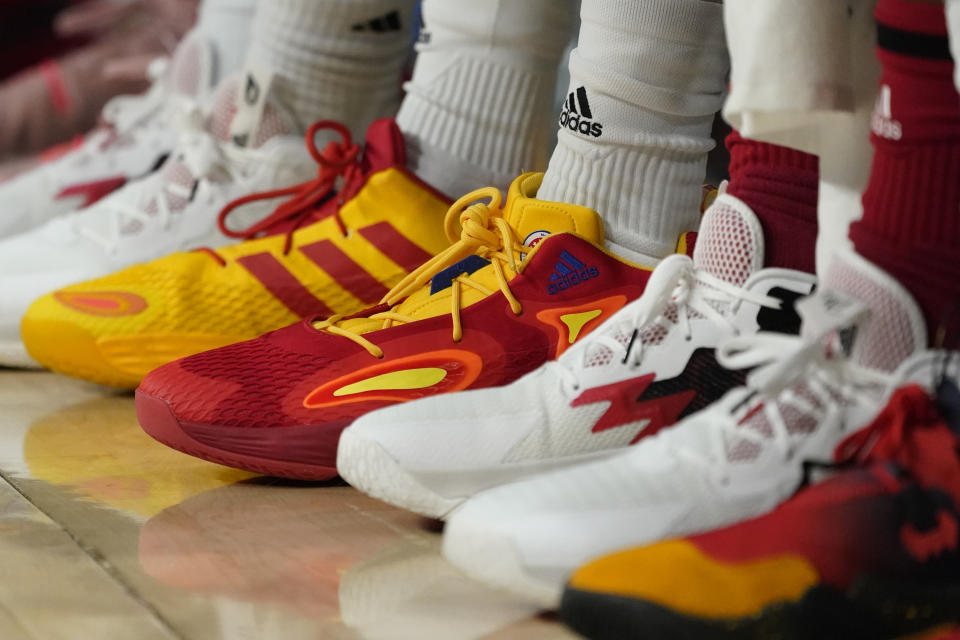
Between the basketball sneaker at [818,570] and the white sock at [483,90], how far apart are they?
627 millimetres

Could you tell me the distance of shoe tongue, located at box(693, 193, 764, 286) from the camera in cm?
76

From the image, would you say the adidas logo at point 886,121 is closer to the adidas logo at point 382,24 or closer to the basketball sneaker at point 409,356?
the basketball sneaker at point 409,356

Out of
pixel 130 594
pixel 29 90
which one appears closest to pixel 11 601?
pixel 130 594

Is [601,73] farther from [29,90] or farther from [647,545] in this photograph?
[29,90]

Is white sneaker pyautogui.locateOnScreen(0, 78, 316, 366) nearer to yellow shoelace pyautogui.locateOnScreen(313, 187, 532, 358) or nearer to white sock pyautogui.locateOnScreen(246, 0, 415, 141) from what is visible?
white sock pyautogui.locateOnScreen(246, 0, 415, 141)

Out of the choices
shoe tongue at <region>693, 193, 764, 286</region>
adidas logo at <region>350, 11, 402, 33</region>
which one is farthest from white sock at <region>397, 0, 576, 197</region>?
shoe tongue at <region>693, 193, 764, 286</region>

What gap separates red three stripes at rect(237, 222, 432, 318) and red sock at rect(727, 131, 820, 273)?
1.33ft

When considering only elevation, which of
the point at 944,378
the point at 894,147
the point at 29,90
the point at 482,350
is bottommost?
the point at 29,90

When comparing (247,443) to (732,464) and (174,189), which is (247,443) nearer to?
(732,464)

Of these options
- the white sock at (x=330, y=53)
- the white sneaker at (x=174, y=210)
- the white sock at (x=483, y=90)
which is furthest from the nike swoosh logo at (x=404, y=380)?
the white sock at (x=330, y=53)

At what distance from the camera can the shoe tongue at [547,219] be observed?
90 centimetres

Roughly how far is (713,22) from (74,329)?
27.4 inches

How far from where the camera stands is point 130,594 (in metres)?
0.69

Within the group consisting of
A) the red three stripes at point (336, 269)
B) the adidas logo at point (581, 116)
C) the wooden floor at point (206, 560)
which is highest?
the adidas logo at point (581, 116)
